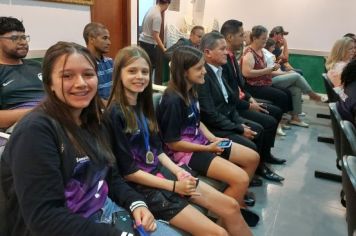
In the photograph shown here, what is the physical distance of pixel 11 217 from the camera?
1064 millimetres

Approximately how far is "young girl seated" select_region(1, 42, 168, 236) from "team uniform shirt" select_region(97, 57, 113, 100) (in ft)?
4.46

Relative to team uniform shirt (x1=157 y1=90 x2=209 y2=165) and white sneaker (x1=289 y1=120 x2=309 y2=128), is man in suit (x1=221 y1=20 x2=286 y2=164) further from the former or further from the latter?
white sneaker (x1=289 y1=120 x2=309 y2=128)

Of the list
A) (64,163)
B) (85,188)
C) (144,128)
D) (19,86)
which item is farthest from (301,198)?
(19,86)

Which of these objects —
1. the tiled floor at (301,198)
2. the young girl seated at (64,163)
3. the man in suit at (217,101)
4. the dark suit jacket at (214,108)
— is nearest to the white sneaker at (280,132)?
the tiled floor at (301,198)

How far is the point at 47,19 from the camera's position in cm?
294

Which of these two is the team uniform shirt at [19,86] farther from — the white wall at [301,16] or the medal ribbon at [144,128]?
the white wall at [301,16]

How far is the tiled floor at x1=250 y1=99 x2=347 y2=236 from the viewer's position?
2221 mm

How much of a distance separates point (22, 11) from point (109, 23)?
128 cm

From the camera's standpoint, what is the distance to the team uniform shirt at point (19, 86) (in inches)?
82.2

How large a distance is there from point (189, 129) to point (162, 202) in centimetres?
68

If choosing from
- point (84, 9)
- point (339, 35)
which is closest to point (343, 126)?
point (84, 9)

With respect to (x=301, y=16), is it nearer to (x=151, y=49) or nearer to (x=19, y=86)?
(x=151, y=49)

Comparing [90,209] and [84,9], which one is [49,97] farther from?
[84,9]

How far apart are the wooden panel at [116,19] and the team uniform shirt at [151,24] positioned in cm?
35
